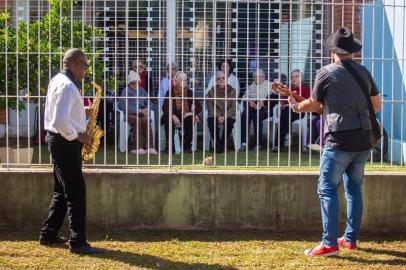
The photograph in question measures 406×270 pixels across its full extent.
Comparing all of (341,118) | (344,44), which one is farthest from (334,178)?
(344,44)

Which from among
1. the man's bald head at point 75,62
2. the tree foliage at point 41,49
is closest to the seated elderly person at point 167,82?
the tree foliage at point 41,49

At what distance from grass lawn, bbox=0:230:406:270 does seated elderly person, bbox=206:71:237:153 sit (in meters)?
1.33

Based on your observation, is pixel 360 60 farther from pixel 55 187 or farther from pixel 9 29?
pixel 9 29

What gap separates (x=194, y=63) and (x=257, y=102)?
2.61ft

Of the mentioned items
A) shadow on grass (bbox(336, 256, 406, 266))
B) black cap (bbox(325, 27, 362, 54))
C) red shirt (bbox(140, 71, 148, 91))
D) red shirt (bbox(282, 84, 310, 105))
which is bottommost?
shadow on grass (bbox(336, 256, 406, 266))

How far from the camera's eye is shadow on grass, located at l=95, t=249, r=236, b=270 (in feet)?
19.4

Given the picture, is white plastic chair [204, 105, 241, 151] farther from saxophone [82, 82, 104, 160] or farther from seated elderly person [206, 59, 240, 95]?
saxophone [82, 82, 104, 160]

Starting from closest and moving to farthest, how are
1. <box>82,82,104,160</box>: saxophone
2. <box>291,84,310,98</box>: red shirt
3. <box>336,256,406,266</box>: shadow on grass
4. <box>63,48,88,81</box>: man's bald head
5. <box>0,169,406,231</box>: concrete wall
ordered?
<box>336,256,406,266</box>: shadow on grass
<box>63,48,88,81</box>: man's bald head
<box>82,82,104,160</box>: saxophone
<box>0,169,406,231</box>: concrete wall
<box>291,84,310,98</box>: red shirt

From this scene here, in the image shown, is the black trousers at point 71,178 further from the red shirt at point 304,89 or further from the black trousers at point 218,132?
the red shirt at point 304,89

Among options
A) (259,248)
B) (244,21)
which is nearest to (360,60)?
(244,21)

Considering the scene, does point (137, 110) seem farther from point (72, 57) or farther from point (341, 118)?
point (341, 118)

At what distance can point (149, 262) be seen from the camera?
19.7ft

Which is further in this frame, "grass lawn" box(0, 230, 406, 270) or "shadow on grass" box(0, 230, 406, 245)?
"shadow on grass" box(0, 230, 406, 245)

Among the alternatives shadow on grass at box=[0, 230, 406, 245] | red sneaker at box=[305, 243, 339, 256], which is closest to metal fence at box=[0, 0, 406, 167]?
shadow on grass at box=[0, 230, 406, 245]
